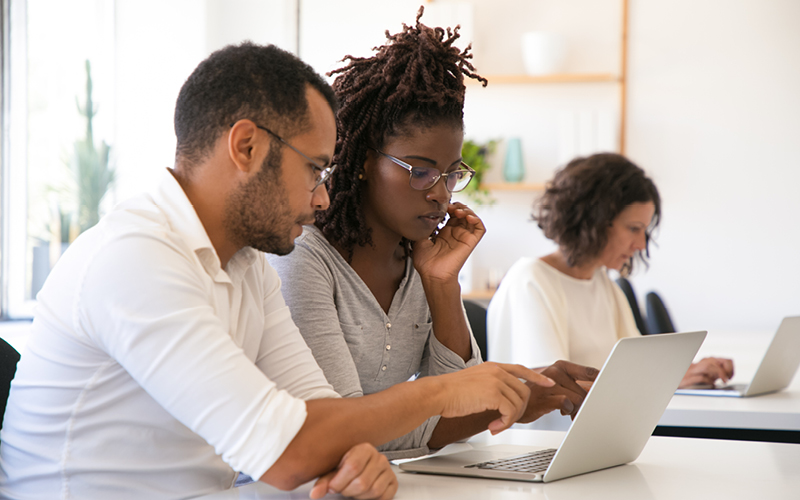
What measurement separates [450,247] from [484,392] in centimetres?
56

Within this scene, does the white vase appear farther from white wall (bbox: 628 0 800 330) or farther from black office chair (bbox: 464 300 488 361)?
black office chair (bbox: 464 300 488 361)

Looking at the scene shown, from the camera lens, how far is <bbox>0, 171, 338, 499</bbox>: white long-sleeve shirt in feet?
2.72

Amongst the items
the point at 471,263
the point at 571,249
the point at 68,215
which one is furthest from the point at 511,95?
the point at 68,215

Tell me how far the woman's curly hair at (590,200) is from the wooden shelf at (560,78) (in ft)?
5.83

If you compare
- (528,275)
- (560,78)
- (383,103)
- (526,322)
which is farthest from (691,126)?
(383,103)

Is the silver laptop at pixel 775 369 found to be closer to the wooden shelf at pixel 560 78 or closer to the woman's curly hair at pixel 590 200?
the woman's curly hair at pixel 590 200

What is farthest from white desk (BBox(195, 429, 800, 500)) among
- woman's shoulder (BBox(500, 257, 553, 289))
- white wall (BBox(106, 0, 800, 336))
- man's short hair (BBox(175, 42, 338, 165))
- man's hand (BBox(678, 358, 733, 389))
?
white wall (BBox(106, 0, 800, 336))

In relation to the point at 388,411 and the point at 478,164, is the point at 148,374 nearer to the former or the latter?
the point at 388,411

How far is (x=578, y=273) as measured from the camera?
94.6 inches

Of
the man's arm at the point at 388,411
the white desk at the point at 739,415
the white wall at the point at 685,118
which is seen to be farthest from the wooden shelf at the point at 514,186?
the man's arm at the point at 388,411

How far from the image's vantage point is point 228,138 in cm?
102

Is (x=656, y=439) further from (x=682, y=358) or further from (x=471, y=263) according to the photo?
(x=471, y=263)

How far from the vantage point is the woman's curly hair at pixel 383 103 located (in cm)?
137

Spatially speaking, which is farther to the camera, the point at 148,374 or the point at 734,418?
the point at 734,418
